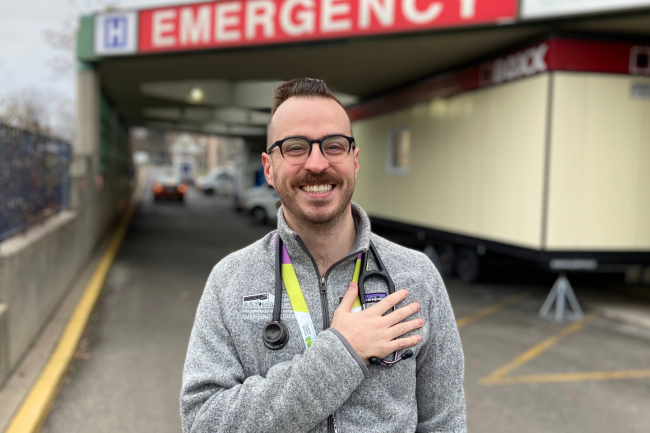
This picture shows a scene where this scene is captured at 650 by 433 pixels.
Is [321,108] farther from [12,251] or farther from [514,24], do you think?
[514,24]

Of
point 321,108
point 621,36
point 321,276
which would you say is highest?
point 621,36

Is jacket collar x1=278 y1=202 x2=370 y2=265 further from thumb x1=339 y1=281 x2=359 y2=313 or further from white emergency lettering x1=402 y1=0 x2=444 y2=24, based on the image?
white emergency lettering x1=402 y1=0 x2=444 y2=24

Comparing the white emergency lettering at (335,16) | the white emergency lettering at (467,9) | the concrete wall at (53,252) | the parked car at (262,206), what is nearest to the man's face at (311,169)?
the concrete wall at (53,252)

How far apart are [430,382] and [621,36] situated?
28.1 ft

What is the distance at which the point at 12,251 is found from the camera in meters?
5.41

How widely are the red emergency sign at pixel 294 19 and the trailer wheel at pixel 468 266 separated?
4267 millimetres

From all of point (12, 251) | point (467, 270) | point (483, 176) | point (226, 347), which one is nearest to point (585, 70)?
point (483, 176)

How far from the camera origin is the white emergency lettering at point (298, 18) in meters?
9.87

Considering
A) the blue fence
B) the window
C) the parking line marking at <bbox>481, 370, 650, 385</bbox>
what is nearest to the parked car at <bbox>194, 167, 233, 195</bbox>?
the window

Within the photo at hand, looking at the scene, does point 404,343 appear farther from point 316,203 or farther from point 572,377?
point 572,377

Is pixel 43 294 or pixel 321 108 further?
pixel 43 294

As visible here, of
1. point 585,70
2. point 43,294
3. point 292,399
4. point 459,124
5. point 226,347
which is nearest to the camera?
point 292,399

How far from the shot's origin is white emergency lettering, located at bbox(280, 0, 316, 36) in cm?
987

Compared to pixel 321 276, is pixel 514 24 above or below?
above
